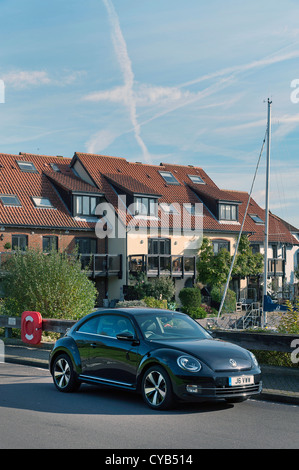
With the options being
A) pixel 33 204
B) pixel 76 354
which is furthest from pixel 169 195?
pixel 76 354

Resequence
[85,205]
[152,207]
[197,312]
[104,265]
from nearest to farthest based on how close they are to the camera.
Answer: [197,312] < [104,265] < [85,205] < [152,207]

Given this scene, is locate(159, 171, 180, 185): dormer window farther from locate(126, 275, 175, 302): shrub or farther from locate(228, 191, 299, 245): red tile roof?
locate(126, 275, 175, 302): shrub

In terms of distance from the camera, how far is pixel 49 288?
65.8 ft

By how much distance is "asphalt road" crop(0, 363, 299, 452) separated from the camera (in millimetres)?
7199

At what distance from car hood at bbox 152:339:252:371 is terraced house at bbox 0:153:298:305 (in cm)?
2883

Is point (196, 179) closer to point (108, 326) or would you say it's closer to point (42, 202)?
point (42, 202)

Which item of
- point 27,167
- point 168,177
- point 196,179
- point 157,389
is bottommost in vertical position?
point 157,389

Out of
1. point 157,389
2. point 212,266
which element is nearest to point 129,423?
point 157,389

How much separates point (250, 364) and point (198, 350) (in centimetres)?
86

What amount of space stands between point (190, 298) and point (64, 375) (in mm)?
31090

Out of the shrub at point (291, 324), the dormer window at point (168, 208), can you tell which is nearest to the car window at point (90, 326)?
the shrub at point (291, 324)

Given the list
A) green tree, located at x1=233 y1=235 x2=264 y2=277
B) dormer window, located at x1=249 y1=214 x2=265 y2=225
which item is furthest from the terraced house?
dormer window, located at x1=249 y1=214 x2=265 y2=225

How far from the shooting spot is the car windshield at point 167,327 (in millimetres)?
10039

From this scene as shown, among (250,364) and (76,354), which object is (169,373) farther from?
(76,354)
